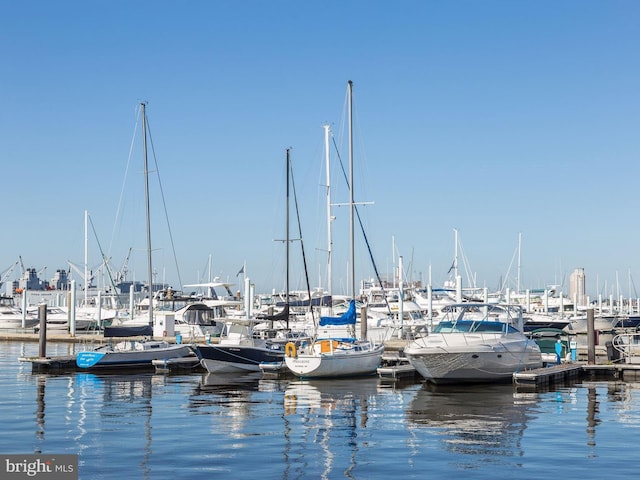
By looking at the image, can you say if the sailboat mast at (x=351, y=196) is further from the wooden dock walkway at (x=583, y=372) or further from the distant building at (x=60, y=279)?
the distant building at (x=60, y=279)

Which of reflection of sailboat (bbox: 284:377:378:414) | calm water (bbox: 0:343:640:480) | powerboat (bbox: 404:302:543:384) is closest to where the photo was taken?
calm water (bbox: 0:343:640:480)

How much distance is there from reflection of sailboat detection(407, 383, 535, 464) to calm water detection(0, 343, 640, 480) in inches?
1.9

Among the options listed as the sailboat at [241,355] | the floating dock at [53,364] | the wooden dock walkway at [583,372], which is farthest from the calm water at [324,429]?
the floating dock at [53,364]

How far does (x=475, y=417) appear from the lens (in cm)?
2395

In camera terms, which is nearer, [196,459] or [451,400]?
[196,459]

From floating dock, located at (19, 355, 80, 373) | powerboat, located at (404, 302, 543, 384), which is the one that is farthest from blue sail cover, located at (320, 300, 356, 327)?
floating dock, located at (19, 355, 80, 373)

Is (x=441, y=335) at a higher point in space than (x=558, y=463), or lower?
higher

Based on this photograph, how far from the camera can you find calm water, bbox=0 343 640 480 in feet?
56.1

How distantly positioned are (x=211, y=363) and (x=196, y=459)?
64.3 feet

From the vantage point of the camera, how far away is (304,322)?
61344mm

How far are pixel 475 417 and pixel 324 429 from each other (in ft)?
16.2

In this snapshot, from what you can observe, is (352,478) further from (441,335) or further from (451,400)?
(441,335)

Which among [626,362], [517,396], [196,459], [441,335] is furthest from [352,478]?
[626,362]

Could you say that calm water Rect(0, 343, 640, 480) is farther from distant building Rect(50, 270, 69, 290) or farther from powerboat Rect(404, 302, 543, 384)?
distant building Rect(50, 270, 69, 290)
